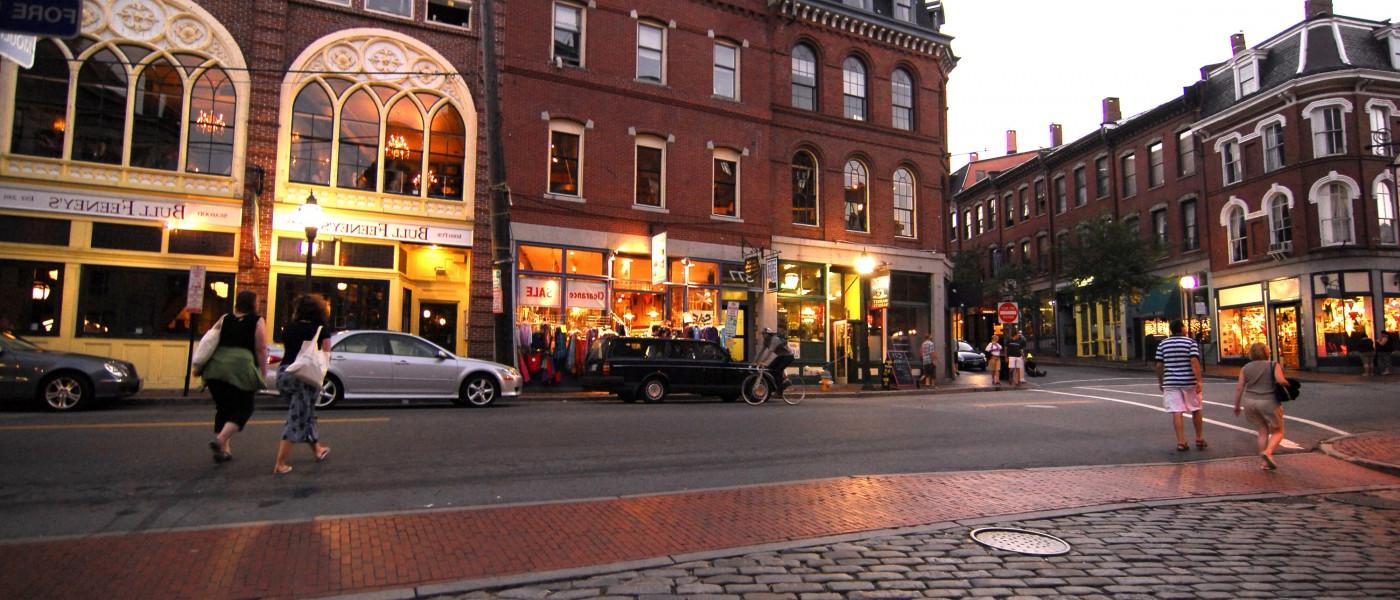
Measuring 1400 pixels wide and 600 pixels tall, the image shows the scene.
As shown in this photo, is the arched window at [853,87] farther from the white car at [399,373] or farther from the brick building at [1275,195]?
the white car at [399,373]

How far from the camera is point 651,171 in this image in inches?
862

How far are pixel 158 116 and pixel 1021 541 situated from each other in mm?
19593

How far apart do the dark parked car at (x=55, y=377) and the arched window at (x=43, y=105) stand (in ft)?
21.2

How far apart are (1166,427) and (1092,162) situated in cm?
3368

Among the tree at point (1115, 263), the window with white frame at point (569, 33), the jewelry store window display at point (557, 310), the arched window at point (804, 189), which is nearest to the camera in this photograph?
the jewelry store window display at point (557, 310)

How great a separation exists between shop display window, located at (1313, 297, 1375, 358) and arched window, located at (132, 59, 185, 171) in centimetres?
3755

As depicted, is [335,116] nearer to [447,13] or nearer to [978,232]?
[447,13]

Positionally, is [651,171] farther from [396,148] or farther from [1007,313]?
[1007,313]

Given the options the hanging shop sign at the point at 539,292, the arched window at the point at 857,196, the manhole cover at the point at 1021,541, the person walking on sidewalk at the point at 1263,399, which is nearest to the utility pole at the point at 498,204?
the hanging shop sign at the point at 539,292

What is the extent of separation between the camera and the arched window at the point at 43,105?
16.3 metres

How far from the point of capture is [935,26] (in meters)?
27.6

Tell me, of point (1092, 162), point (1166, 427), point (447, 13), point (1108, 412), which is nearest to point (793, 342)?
point (1108, 412)

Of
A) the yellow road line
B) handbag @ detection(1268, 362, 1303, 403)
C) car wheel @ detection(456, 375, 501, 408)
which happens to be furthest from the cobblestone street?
car wheel @ detection(456, 375, 501, 408)

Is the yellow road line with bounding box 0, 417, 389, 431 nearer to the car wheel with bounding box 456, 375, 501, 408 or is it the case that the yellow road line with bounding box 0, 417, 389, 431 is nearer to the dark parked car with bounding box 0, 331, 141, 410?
the dark parked car with bounding box 0, 331, 141, 410
